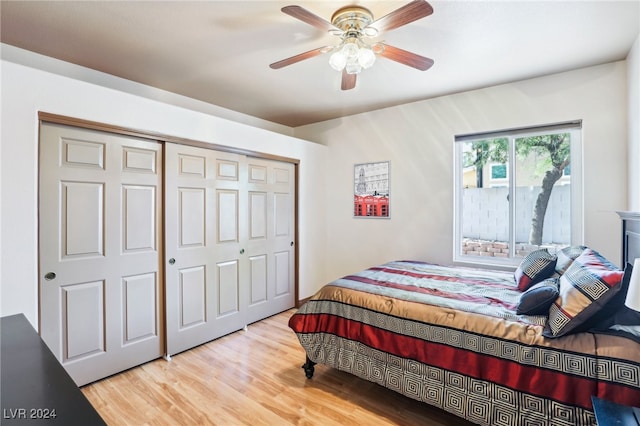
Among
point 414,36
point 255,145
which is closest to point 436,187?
point 414,36

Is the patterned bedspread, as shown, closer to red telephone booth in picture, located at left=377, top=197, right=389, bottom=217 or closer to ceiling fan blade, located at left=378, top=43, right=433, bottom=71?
red telephone booth in picture, located at left=377, top=197, right=389, bottom=217

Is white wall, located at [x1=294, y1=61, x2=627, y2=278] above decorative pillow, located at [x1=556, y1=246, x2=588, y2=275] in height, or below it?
above

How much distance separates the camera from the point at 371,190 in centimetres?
418

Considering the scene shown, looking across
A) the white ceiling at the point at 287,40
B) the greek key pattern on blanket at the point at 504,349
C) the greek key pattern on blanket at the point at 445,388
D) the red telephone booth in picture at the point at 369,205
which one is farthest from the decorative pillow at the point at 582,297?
the red telephone booth in picture at the point at 369,205

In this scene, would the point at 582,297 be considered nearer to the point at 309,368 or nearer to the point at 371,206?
the point at 309,368

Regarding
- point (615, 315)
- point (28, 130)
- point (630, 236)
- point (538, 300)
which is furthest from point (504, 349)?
point (28, 130)

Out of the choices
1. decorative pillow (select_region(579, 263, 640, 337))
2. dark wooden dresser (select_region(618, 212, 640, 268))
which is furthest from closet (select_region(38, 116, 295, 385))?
dark wooden dresser (select_region(618, 212, 640, 268))

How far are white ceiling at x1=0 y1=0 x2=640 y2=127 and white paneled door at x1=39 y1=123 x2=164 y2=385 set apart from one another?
73cm

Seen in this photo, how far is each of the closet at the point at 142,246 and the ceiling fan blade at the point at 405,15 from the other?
2044mm

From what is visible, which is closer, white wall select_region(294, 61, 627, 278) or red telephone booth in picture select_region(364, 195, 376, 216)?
white wall select_region(294, 61, 627, 278)

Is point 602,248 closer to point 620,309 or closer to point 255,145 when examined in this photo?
point 620,309

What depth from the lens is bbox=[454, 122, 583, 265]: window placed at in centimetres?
305

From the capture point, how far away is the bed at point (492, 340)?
4.79ft

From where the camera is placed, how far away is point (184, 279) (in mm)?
2920
